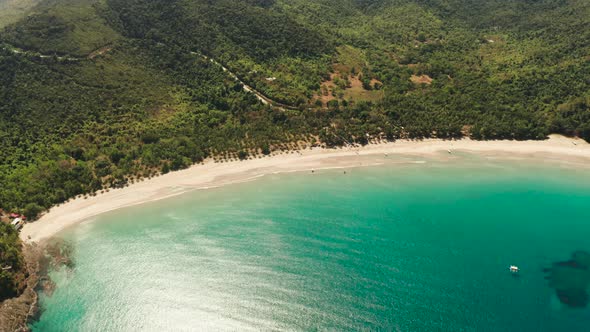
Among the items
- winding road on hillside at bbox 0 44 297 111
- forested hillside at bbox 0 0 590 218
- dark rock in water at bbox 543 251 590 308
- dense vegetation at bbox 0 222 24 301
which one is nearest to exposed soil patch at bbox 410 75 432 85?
forested hillside at bbox 0 0 590 218

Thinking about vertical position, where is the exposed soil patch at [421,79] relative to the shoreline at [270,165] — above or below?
above

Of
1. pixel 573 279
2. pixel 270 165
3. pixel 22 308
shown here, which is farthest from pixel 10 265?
pixel 573 279

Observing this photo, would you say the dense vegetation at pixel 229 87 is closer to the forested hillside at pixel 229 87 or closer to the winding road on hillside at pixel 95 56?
the forested hillside at pixel 229 87

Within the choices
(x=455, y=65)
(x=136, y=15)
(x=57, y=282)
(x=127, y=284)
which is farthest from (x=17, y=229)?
(x=455, y=65)

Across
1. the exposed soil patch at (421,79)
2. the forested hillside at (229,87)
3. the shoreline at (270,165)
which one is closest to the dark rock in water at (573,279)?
the shoreline at (270,165)

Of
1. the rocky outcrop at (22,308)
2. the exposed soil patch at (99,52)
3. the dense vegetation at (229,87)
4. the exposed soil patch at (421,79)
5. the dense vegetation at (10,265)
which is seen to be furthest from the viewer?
the exposed soil patch at (421,79)
